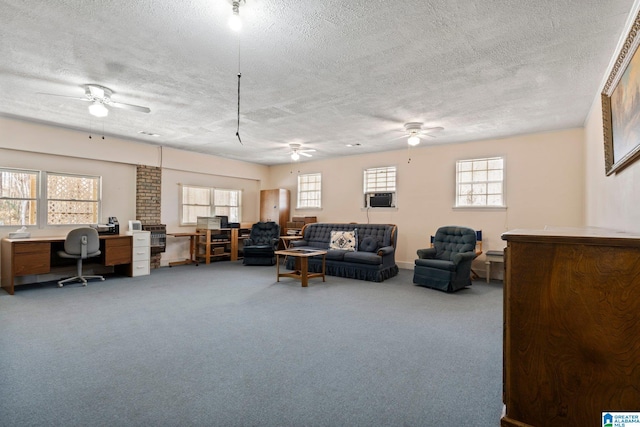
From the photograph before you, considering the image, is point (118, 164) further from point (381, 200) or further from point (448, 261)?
point (448, 261)

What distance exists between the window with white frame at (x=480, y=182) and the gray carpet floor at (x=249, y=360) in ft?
7.34

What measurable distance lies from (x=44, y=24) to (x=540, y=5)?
3.58m

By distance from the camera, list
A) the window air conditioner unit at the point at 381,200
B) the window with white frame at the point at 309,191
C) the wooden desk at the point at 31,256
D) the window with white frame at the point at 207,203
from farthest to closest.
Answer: the window with white frame at the point at 309,191 → the window with white frame at the point at 207,203 → the window air conditioner unit at the point at 381,200 → the wooden desk at the point at 31,256

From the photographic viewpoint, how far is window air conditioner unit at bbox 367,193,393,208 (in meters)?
7.02

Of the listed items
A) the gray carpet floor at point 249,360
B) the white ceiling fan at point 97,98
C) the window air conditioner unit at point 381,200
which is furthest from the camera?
the window air conditioner unit at point 381,200

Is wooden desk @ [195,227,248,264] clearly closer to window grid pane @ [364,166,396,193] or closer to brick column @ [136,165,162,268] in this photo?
brick column @ [136,165,162,268]

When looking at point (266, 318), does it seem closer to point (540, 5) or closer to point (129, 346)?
point (129, 346)

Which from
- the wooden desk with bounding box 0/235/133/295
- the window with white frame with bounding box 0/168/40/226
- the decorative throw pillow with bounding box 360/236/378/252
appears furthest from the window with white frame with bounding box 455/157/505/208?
the window with white frame with bounding box 0/168/40/226

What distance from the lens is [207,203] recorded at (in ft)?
26.7

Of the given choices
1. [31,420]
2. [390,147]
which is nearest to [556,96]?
[390,147]

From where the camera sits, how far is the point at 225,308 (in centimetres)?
385

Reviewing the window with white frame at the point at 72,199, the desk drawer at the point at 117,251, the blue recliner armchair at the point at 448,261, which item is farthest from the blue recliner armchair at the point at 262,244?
the blue recliner armchair at the point at 448,261

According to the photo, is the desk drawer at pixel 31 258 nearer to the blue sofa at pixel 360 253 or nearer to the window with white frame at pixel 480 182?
the blue sofa at pixel 360 253

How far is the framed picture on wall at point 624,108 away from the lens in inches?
79.0
